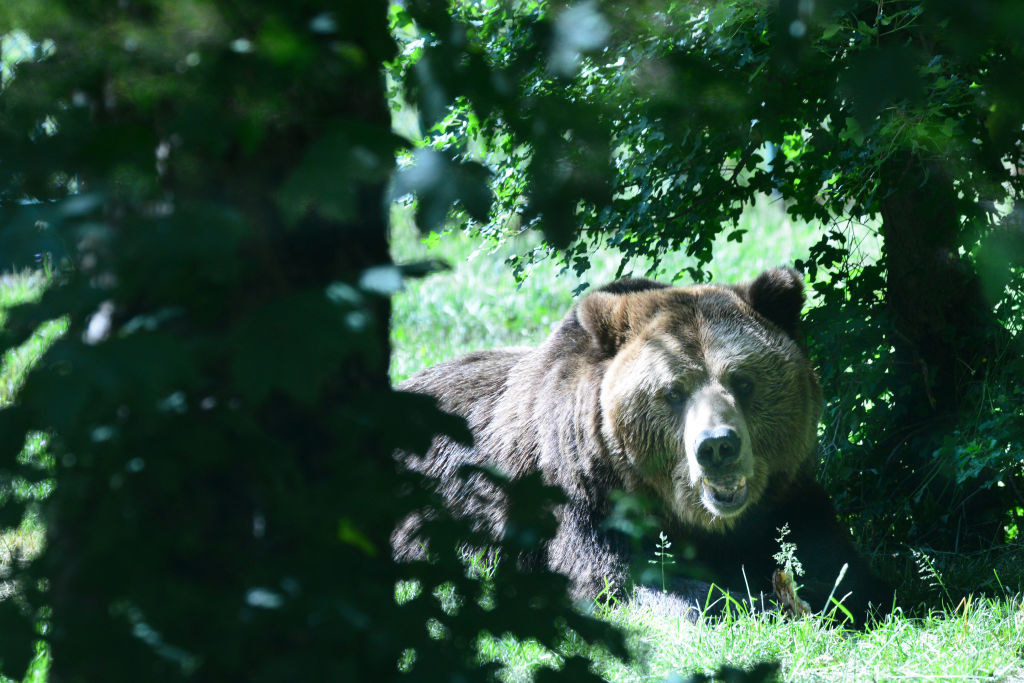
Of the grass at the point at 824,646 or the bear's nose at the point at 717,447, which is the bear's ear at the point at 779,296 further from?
the grass at the point at 824,646

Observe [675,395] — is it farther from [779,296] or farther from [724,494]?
[779,296]

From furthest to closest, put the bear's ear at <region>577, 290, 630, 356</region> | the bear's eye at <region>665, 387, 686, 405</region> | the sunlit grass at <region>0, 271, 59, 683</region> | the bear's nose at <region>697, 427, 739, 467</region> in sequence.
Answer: the bear's ear at <region>577, 290, 630, 356</region>
the bear's eye at <region>665, 387, 686, 405</region>
the bear's nose at <region>697, 427, 739, 467</region>
the sunlit grass at <region>0, 271, 59, 683</region>

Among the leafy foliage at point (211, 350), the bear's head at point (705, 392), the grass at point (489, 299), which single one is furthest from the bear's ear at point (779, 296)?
the leafy foliage at point (211, 350)

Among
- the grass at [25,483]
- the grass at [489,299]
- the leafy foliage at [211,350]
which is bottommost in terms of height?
the grass at [489,299]

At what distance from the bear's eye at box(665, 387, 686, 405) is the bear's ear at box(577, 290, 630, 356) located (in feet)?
1.24

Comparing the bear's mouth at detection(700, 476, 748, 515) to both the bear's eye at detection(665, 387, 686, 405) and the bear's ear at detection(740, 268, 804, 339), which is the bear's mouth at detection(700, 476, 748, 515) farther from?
the bear's ear at detection(740, 268, 804, 339)

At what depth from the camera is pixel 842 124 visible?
4375 mm

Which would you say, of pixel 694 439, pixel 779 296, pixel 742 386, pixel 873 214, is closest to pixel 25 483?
pixel 694 439

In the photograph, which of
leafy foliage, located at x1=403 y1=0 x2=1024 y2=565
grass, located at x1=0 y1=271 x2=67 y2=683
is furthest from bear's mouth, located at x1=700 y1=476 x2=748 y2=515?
grass, located at x1=0 y1=271 x2=67 y2=683

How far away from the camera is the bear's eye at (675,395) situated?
14.4 feet

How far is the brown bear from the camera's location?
4.29 m

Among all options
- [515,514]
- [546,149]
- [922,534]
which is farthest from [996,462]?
[546,149]

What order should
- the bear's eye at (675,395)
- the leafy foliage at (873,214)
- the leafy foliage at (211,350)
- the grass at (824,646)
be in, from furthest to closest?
the bear's eye at (675,395) < the leafy foliage at (873,214) < the grass at (824,646) < the leafy foliage at (211,350)

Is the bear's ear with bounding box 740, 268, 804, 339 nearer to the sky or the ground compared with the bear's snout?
nearer to the sky
